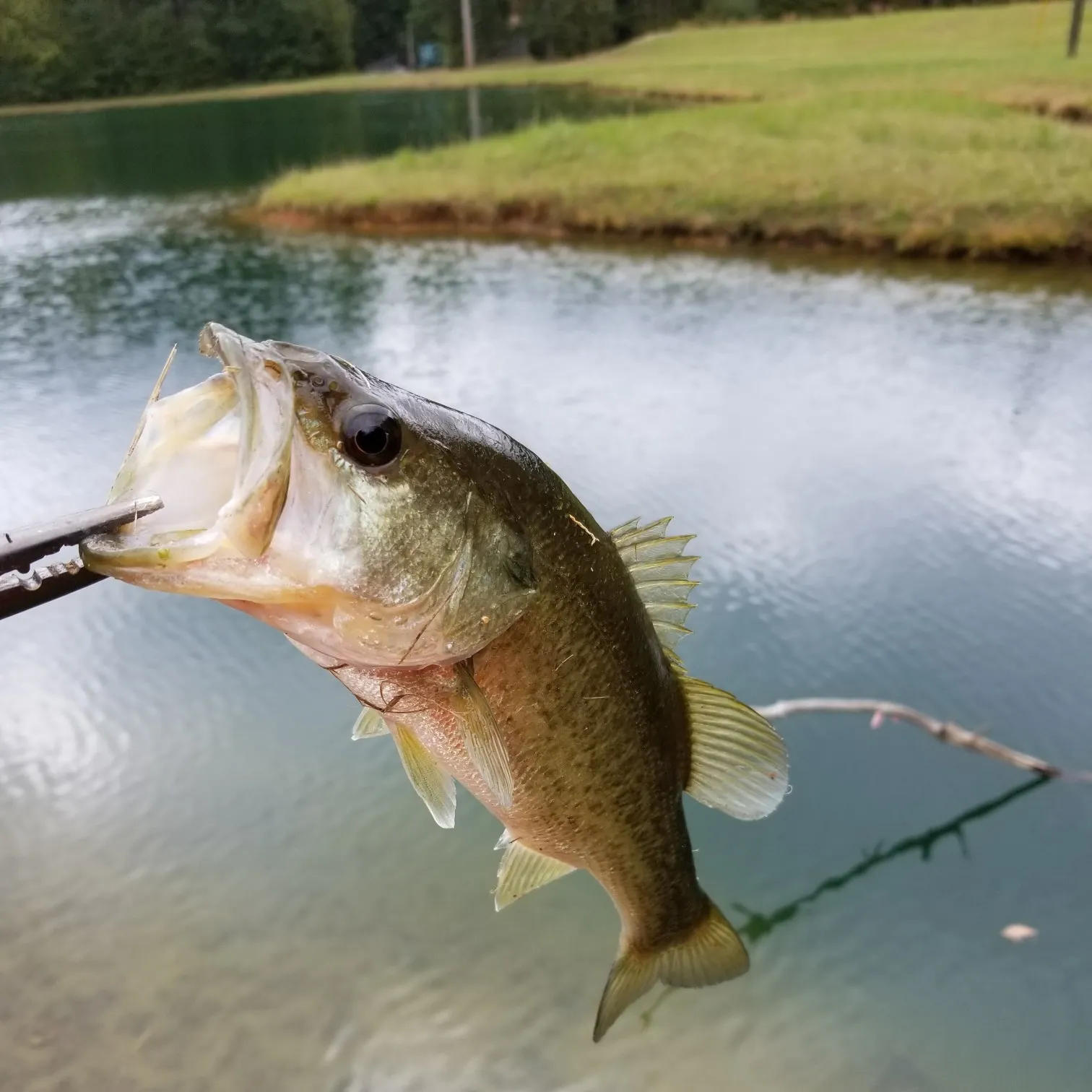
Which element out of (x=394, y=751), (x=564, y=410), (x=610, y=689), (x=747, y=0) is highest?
(x=747, y=0)

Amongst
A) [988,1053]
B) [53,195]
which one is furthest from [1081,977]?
[53,195]

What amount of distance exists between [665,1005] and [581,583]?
227 centimetres

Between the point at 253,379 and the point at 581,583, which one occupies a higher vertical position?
the point at 253,379

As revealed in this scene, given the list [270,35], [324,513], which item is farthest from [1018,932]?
[270,35]

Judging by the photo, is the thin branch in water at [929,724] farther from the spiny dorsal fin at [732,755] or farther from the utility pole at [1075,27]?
the utility pole at [1075,27]

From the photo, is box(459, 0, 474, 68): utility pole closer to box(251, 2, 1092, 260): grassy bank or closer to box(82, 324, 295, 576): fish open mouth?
box(251, 2, 1092, 260): grassy bank

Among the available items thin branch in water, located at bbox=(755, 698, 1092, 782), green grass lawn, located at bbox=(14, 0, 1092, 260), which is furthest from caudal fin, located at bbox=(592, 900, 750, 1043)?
green grass lawn, located at bbox=(14, 0, 1092, 260)

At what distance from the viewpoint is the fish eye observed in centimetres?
90

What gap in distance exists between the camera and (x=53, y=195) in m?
14.6

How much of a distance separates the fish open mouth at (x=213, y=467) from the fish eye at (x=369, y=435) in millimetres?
62

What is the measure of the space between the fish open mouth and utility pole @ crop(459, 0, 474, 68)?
45607 millimetres

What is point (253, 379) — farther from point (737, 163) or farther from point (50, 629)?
point (737, 163)

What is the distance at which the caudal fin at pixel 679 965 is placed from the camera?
1387 mm

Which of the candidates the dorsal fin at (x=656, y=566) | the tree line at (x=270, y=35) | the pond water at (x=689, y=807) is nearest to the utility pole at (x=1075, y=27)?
the pond water at (x=689, y=807)
